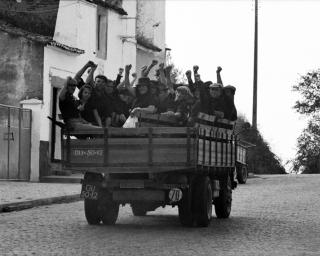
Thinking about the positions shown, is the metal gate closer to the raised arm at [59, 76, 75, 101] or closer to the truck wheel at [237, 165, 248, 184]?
the truck wheel at [237, 165, 248, 184]

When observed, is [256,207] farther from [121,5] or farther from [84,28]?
[121,5]

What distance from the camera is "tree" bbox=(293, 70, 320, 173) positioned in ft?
227

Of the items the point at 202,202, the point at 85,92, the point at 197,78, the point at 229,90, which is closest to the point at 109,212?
the point at 202,202

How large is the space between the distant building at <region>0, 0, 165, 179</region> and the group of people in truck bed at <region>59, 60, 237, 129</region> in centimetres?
1156

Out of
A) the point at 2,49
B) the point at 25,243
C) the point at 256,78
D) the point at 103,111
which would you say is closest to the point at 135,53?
the point at 2,49

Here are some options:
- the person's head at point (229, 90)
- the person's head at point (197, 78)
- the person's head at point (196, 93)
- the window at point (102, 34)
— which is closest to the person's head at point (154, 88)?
the person's head at point (196, 93)

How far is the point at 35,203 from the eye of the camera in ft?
64.5

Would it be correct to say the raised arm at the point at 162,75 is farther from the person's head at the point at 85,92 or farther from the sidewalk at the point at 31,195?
the sidewalk at the point at 31,195

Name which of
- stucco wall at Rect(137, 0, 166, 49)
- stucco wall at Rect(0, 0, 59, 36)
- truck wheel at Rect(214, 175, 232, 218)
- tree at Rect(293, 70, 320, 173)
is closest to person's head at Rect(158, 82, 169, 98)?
truck wheel at Rect(214, 175, 232, 218)

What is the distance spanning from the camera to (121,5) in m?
37.8

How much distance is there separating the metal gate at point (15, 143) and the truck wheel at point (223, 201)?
1253cm

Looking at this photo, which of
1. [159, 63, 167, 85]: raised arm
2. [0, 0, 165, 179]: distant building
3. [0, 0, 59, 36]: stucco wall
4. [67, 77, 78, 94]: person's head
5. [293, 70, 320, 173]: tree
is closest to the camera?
[67, 77, 78, 94]: person's head

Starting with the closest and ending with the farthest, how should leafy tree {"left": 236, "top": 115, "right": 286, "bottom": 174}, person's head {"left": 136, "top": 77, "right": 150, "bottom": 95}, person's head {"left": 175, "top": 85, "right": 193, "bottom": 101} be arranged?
person's head {"left": 175, "top": 85, "right": 193, "bottom": 101} → person's head {"left": 136, "top": 77, "right": 150, "bottom": 95} → leafy tree {"left": 236, "top": 115, "right": 286, "bottom": 174}

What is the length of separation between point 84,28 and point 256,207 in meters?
15.5
